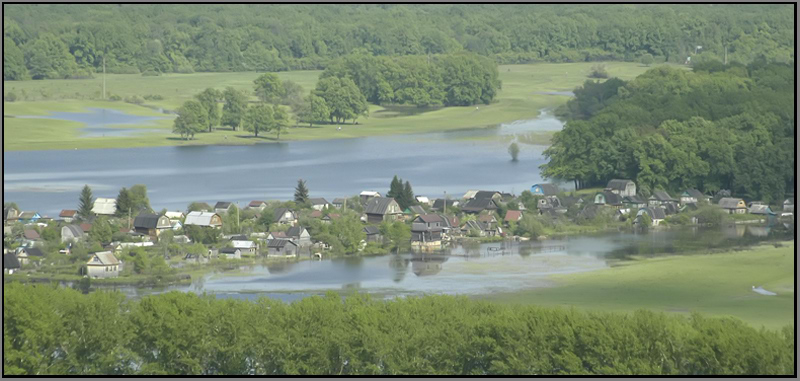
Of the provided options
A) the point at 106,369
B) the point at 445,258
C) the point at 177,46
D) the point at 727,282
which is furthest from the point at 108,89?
the point at 106,369

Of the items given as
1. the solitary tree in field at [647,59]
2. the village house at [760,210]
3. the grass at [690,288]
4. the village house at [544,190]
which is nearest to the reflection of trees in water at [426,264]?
the grass at [690,288]

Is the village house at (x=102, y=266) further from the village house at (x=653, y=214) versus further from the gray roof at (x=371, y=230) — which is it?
the village house at (x=653, y=214)

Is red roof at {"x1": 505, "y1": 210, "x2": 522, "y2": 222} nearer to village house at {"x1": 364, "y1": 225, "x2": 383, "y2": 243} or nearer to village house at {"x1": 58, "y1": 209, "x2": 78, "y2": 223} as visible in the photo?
village house at {"x1": 364, "y1": 225, "x2": 383, "y2": 243}

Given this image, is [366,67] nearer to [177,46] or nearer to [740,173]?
[177,46]

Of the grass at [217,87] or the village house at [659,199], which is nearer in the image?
the village house at [659,199]

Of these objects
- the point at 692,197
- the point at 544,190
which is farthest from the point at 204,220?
the point at 692,197

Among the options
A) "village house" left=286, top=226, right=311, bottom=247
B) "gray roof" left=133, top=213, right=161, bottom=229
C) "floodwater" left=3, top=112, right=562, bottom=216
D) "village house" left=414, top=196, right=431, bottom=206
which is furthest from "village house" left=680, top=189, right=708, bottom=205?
"gray roof" left=133, top=213, right=161, bottom=229
